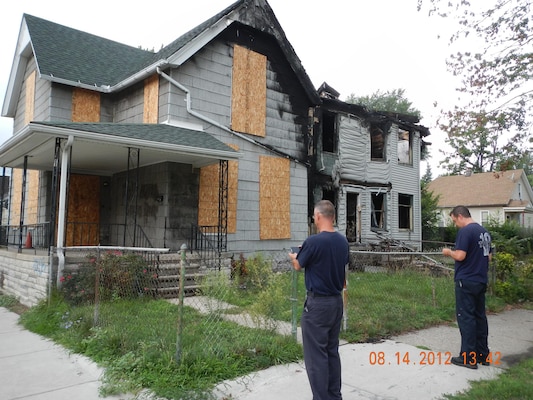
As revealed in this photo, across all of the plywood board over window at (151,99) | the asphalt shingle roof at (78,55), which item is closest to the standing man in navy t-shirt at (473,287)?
the plywood board over window at (151,99)

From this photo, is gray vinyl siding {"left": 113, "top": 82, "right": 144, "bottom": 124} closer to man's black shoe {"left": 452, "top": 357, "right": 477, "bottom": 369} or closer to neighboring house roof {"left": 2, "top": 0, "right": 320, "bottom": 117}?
neighboring house roof {"left": 2, "top": 0, "right": 320, "bottom": 117}

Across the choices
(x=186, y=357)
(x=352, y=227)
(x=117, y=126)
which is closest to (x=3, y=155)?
(x=117, y=126)

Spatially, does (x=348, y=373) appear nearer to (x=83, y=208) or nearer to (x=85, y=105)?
(x=83, y=208)

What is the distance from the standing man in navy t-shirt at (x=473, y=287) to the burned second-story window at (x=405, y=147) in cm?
1545

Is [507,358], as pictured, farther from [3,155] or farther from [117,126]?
[3,155]

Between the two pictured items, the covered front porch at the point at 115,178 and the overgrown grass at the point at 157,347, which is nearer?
the overgrown grass at the point at 157,347

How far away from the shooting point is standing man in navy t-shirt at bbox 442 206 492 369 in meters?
4.76

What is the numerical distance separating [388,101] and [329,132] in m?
27.3

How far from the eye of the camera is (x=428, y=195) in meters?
→ 23.4

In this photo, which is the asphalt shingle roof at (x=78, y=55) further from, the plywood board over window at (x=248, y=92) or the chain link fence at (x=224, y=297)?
the chain link fence at (x=224, y=297)

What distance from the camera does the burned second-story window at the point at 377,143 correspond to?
18516 millimetres

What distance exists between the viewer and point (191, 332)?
5398 mm

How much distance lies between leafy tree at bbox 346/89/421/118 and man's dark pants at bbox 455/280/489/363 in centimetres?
3800

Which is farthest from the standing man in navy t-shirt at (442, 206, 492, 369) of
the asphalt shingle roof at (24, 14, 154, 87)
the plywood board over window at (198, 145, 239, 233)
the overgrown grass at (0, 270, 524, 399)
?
the asphalt shingle roof at (24, 14, 154, 87)
